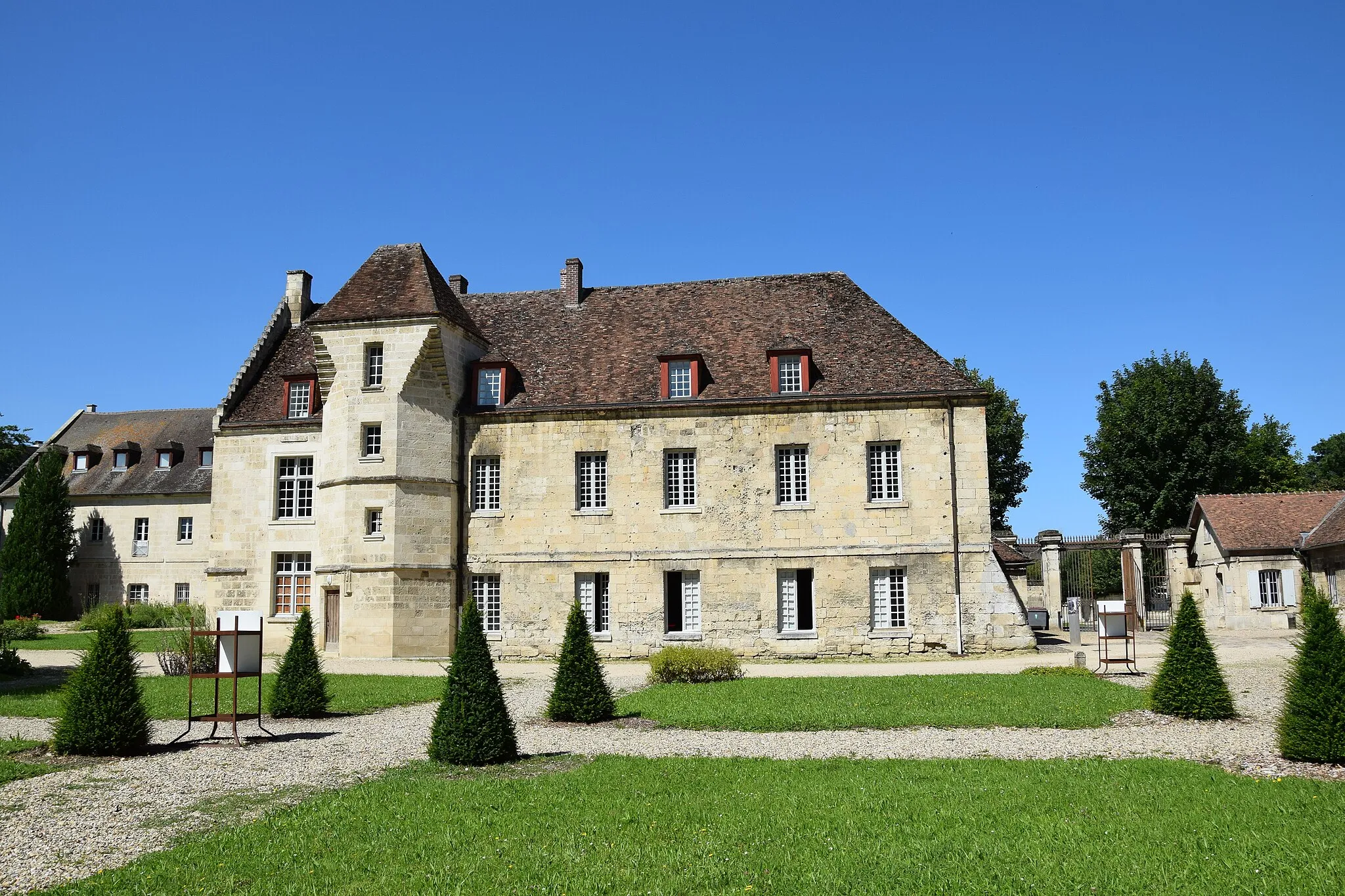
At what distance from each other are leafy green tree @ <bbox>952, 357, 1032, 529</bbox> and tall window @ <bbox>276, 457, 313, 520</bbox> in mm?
35149

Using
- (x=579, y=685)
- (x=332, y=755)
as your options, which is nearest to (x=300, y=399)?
(x=579, y=685)

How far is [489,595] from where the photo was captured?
27.4 meters

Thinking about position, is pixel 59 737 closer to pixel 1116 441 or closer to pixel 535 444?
pixel 535 444

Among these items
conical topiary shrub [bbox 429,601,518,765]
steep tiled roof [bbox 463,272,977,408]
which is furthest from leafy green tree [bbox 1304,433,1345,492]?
conical topiary shrub [bbox 429,601,518,765]

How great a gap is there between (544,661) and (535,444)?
5.94 metres

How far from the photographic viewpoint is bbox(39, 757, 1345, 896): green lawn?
6.67 metres

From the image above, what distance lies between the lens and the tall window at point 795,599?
26.1m

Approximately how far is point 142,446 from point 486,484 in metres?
26.5

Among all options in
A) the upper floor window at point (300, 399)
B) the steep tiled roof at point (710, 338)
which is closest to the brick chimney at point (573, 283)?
the steep tiled roof at point (710, 338)

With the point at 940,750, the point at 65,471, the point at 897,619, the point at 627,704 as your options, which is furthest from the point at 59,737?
the point at 65,471

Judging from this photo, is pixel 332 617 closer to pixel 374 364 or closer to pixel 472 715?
pixel 374 364

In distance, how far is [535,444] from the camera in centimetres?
2731

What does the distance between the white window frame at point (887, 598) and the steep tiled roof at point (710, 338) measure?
4.82 meters

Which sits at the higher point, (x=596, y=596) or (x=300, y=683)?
(x=596, y=596)
